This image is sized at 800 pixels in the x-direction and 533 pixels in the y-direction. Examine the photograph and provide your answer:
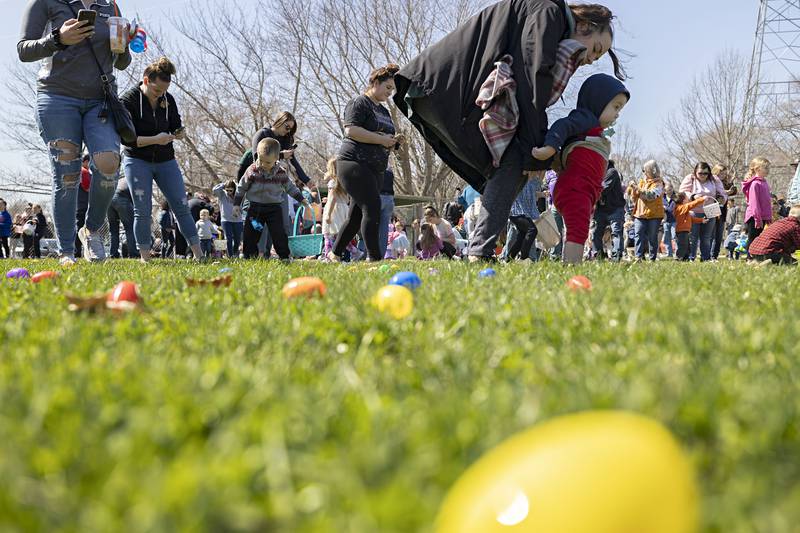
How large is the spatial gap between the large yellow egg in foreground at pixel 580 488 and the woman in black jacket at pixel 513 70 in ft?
13.1

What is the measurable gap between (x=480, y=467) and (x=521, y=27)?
4.43 metres

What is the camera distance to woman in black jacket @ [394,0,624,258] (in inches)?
180

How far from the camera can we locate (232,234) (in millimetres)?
13133

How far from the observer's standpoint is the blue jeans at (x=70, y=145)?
5.37 meters

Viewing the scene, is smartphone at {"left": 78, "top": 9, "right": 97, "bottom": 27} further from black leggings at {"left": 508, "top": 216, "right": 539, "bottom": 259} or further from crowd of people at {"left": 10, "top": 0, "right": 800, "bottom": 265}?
black leggings at {"left": 508, "top": 216, "right": 539, "bottom": 259}

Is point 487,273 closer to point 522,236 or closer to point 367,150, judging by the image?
point 367,150

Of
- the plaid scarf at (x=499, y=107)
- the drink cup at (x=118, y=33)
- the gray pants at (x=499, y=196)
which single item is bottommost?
the gray pants at (x=499, y=196)

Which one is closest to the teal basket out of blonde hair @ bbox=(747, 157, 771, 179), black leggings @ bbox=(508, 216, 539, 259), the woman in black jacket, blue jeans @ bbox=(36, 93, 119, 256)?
black leggings @ bbox=(508, 216, 539, 259)

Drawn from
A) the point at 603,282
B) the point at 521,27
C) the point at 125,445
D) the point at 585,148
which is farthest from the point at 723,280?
the point at 125,445

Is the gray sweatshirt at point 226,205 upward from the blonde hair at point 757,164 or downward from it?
downward

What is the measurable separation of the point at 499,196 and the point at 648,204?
7.91 meters

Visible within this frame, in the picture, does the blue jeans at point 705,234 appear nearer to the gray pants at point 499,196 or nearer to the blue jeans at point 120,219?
the gray pants at point 499,196

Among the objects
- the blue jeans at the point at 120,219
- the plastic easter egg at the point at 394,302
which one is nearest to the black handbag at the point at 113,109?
the plastic easter egg at the point at 394,302

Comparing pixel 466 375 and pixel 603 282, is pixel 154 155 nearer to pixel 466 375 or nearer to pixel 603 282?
pixel 603 282
